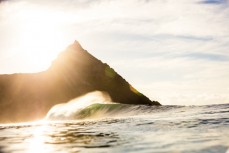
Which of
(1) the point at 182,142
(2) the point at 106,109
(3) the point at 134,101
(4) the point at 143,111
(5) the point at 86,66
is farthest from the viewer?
(5) the point at 86,66

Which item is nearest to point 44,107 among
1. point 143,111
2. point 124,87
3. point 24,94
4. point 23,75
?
point 24,94

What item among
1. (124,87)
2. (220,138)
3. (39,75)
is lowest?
(220,138)

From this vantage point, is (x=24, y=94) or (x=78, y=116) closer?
(x=78, y=116)

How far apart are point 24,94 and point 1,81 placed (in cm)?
1150

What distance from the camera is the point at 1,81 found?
118750 mm

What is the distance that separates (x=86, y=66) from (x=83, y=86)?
8.22 metres

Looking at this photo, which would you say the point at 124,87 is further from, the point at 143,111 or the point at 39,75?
the point at 143,111

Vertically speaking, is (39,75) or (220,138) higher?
(39,75)

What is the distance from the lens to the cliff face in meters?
109

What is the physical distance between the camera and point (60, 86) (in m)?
111

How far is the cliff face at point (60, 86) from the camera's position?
10906 centimetres

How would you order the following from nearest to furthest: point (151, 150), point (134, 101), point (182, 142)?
1. point (151, 150)
2. point (182, 142)
3. point (134, 101)

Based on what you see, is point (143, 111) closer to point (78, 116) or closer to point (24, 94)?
point (78, 116)

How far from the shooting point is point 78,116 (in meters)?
60.2
